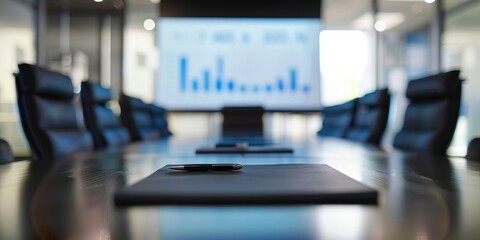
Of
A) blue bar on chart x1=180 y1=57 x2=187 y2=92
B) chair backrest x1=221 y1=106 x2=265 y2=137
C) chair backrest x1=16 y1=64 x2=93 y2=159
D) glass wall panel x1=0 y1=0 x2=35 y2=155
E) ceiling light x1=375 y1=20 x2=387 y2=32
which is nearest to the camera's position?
chair backrest x1=16 y1=64 x2=93 y2=159

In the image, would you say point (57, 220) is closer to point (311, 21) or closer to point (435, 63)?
point (311, 21)

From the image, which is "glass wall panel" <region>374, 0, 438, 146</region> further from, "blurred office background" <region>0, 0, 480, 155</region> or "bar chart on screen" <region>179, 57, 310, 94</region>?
"bar chart on screen" <region>179, 57, 310, 94</region>

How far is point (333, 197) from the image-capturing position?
2.05 feet

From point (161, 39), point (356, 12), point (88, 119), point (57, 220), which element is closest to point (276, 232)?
point (57, 220)

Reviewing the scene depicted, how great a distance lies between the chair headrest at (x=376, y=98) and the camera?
3.45m

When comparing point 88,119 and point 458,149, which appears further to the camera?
point 458,149

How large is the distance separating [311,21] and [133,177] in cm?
527

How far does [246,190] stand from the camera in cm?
66

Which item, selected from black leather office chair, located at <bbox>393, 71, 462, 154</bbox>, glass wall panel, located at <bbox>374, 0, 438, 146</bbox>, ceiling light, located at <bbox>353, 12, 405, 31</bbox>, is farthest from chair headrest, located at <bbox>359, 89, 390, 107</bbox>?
ceiling light, located at <bbox>353, 12, 405, 31</bbox>

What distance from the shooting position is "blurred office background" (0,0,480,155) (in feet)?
21.4

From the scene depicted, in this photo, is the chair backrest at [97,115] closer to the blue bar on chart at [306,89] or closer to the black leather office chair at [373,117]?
the black leather office chair at [373,117]

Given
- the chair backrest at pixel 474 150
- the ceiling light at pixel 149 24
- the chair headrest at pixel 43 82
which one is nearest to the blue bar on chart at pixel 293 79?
the ceiling light at pixel 149 24

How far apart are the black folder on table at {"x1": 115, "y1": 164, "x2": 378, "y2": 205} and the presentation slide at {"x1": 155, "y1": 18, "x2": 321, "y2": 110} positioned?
4.93 meters

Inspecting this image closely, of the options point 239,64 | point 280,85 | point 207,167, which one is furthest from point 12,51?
point 207,167
